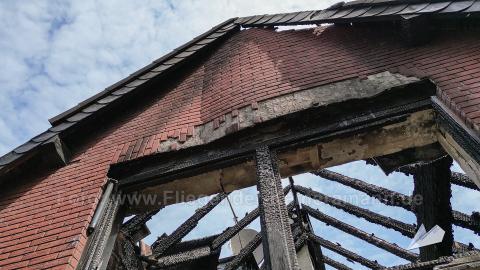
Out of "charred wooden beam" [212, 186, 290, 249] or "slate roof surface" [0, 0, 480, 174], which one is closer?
"slate roof surface" [0, 0, 480, 174]

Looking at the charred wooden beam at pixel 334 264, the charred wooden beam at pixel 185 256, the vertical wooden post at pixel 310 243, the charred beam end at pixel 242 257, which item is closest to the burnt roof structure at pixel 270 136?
the charred wooden beam at pixel 185 256

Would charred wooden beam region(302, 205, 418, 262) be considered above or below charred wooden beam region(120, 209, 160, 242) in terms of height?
below

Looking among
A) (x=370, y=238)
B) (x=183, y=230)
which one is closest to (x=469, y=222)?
(x=370, y=238)

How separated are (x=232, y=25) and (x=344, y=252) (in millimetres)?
4843

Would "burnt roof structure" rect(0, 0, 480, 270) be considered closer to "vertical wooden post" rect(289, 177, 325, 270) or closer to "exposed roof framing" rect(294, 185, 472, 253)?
"exposed roof framing" rect(294, 185, 472, 253)

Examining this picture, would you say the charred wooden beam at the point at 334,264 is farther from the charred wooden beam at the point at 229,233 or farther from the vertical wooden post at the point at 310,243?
the charred wooden beam at the point at 229,233

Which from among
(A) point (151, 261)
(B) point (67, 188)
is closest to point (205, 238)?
(A) point (151, 261)

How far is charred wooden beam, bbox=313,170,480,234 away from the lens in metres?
4.87

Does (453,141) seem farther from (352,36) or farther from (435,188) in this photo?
(352,36)

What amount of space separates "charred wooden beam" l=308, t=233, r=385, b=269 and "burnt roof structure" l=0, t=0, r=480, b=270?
244 centimetres

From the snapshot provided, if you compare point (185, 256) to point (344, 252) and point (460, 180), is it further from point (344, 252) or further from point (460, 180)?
point (460, 180)

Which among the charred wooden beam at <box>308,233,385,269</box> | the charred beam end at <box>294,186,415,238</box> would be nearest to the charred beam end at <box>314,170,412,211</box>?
the charred beam end at <box>294,186,415,238</box>

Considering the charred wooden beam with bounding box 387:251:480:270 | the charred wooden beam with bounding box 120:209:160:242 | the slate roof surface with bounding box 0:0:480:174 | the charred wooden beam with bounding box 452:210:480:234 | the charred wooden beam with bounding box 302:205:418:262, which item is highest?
the slate roof surface with bounding box 0:0:480:174

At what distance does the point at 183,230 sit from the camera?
581 centimetres
